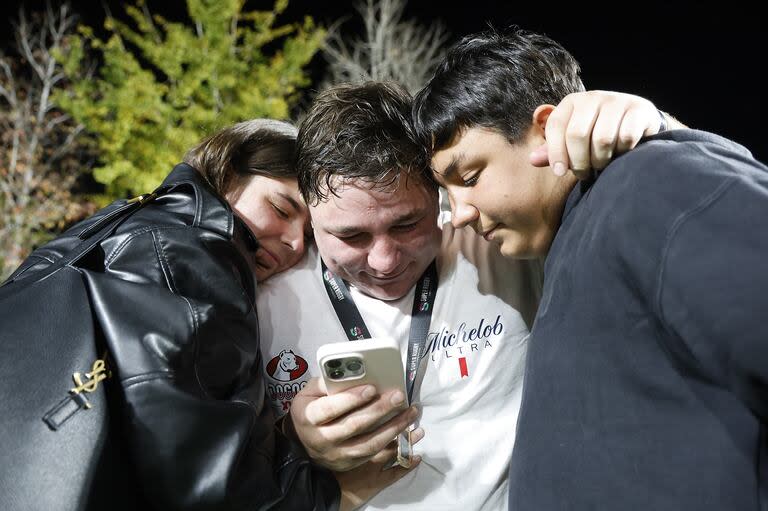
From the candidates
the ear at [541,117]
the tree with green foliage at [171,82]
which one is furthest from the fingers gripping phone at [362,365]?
the tree with green foliage at [171,82]

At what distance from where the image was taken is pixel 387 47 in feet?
42.0

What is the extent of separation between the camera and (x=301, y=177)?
205 centimetres

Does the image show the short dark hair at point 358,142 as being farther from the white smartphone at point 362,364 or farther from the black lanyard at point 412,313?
the white smartphone at point 362,364

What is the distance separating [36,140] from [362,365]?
12.2 metres

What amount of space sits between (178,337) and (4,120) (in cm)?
1260

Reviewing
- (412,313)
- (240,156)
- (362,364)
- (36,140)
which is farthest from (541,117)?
(36,140)

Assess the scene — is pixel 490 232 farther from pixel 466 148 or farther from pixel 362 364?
pixel 362 364

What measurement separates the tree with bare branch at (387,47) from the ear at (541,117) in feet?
36.3

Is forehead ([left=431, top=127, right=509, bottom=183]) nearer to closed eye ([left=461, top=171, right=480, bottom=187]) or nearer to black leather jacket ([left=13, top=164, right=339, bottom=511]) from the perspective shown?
closed eye ([left=461, top=171, right=480, bottom=187])

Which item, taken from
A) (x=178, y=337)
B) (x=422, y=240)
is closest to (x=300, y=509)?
(x=178, y=337)

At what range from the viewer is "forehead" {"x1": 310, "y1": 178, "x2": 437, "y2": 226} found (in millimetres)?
1888

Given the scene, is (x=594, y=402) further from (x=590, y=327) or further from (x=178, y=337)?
(x=178, y=337)

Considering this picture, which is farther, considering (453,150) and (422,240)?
(422,240)

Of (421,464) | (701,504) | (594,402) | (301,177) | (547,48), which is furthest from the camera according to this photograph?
(301,177)
